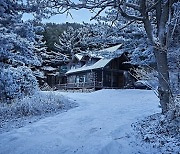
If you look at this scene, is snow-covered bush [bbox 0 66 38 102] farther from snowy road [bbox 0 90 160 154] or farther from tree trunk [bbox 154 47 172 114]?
tree trunk [bbox 154 47 172 114]

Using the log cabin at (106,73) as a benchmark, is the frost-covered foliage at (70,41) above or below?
above

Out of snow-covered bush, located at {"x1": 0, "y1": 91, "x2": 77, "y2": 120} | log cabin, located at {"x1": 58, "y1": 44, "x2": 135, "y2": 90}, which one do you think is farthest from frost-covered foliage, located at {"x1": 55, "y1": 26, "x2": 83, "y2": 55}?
snow-covered bush, located at {"x1": 0, "y1": 91, "x2": 77, "y2": 120}

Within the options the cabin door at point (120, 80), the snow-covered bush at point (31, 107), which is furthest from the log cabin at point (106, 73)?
the snow-covered bush at point (31, 107)

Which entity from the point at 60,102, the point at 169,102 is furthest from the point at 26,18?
the point at 169,102

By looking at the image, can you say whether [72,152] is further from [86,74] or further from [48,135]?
[86,74]

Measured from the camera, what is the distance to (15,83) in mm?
11109

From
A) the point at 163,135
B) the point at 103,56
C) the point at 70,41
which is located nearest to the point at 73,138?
the point at 163,135

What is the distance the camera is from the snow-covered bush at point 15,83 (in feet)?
33.9

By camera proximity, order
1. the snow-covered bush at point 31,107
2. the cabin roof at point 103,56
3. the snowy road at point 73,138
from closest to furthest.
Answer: the snowy road at point 73,138
the snow-covered bush at point 31,107
the cabin roof at point 103,56

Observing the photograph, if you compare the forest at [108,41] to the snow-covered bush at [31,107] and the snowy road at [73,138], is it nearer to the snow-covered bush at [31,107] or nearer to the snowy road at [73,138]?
the snow-covered bush at [31,107]

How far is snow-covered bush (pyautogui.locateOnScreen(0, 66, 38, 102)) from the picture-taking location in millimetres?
10320

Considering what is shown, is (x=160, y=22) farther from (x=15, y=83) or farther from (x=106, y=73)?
(x=106, y=73)

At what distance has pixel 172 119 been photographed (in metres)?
5.38

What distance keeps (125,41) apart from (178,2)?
29.9ft
